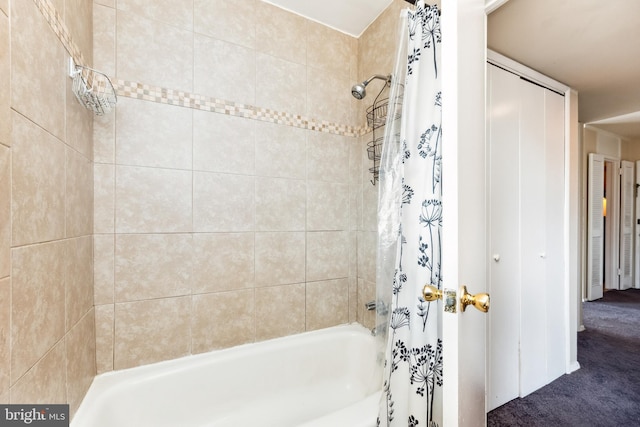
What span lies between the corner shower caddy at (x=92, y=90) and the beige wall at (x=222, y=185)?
0.09 m

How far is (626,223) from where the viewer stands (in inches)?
155

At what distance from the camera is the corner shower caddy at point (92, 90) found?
3.24ft

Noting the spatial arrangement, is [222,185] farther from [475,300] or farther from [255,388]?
[475,300]

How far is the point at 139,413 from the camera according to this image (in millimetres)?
1188

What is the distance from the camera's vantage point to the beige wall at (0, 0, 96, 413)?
611 millimetres

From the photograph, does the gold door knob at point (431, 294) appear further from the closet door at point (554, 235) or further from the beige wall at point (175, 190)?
the closet door at point (554, 235)

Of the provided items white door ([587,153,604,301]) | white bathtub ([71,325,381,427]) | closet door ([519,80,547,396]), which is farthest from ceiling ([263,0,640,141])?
white bathtub ([71,325,381,427])

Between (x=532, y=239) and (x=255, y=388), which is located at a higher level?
(x=532, y=239)

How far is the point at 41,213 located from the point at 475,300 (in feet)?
4.10

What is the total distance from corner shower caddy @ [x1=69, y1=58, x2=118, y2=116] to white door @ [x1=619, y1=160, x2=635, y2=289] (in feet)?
20.1

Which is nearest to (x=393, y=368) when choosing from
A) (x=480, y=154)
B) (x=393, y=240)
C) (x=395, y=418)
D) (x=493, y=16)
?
(x=395, y=418)

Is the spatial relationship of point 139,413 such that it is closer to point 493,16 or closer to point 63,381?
point 63,381

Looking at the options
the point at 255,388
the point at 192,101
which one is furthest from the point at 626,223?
the point at 192,101

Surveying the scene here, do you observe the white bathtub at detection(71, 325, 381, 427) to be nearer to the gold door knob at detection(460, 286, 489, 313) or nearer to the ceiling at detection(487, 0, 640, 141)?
the gold door knob at detection(460, 286, 489, 313)
